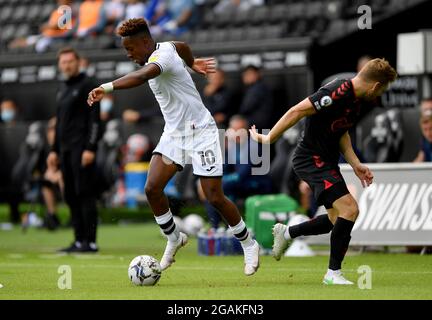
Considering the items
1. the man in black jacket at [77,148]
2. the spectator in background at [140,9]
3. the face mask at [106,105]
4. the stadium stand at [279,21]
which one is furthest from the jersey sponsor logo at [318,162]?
the spectator in background at [140,9]

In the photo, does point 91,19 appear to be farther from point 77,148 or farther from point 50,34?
point 77,148

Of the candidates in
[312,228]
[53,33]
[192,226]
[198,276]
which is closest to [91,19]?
[53,33]

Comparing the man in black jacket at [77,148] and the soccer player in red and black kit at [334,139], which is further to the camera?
the man in black jacket at [77,148]

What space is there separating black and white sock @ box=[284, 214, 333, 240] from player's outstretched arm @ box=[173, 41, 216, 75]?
1.72 m

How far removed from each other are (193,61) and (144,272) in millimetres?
2184

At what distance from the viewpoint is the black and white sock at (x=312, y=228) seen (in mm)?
11156

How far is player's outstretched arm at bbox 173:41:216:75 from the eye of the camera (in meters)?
11.3

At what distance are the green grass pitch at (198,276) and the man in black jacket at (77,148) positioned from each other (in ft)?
1.50

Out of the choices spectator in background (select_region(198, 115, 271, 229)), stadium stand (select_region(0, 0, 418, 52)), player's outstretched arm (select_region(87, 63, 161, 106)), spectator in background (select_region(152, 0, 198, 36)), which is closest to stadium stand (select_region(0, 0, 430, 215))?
stadium stand (select_region(0, 0, 418, 52))

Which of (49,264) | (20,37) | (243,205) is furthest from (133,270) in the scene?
(20,37)

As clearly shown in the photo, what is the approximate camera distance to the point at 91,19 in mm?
25438

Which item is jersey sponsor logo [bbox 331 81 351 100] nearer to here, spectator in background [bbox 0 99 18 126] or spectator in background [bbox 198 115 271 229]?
spectator in background [bbox 198 115 271 229]

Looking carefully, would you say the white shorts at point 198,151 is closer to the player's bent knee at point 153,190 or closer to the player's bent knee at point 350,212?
the player's bent knee at point 153,190

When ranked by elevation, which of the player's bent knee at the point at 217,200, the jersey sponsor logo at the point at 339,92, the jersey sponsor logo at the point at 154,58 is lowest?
the player's bent knee at the point at 217,200
